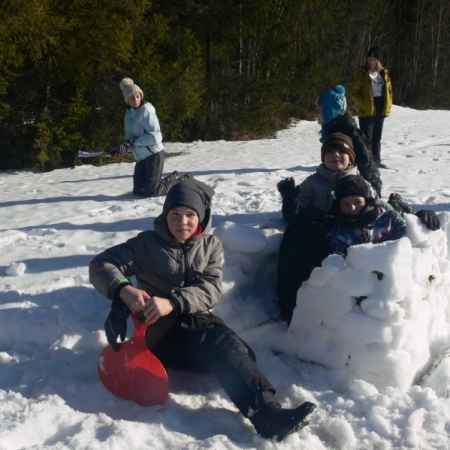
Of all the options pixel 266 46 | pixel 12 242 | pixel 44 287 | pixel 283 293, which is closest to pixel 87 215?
pixel 12 242

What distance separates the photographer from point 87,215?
5.99 metres

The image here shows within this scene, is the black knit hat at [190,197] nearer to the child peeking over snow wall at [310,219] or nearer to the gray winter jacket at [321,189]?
the child peeking over snow wall at [310,219]

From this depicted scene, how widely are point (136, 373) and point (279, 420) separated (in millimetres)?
720

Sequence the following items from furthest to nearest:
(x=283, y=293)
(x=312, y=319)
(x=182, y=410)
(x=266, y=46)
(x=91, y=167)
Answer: (x=266, y=46) → (x=91, y=167) → (x=283, y=293) → (x=312, y=319) → (x=182, y=410)

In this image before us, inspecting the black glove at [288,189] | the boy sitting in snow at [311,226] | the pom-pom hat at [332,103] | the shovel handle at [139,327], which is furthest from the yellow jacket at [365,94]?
the shovel handle at [139,327]

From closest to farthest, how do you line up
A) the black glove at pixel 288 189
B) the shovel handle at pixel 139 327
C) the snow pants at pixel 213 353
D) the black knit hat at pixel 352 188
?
the snow pants at pixel 213 353, the shovel handle at pixel 139 327, the black knit hat at pixel 352 188, the black glove at pixel 288 189

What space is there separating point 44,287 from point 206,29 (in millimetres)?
11478

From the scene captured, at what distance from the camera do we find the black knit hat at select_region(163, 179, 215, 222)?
279 cm

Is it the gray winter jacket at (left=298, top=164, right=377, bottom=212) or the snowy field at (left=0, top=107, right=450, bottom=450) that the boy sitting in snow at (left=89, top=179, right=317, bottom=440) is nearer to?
the snowy field at (left=0, top=107, right=450, bottom=450)

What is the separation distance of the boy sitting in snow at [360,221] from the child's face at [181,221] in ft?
3.48

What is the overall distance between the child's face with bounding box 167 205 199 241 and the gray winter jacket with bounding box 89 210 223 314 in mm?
42

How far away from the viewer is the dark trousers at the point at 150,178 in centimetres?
681

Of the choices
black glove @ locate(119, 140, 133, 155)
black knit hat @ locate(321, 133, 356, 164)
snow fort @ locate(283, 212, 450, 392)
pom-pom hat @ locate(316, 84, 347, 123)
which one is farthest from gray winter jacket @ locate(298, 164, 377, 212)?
black glove @ locate(119, 140, 133, 155)

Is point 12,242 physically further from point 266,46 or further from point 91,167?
point 266,46
